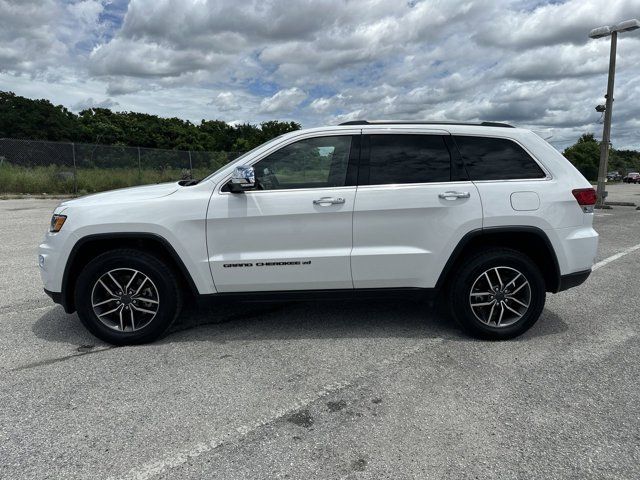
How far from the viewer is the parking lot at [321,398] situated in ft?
8.15

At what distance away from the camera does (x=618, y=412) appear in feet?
9.70

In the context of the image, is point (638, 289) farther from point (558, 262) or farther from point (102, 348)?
point (102, 348)

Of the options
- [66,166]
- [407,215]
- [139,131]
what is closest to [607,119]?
[407,215]

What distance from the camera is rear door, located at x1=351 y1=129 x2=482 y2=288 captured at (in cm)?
392

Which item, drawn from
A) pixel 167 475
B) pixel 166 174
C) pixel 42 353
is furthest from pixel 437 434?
pixel 166 174

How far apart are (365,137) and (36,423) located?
3.16 meters

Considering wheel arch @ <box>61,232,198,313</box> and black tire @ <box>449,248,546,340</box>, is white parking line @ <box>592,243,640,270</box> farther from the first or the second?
wheel arch @ <box>61,232,198,313</box>

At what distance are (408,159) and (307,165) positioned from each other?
87cm

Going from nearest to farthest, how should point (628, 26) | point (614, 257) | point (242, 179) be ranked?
1. point (242, 179)
2. point (614, 257)
3. point (628, 26)

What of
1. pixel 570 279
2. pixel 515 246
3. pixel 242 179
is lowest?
pixel 570 279

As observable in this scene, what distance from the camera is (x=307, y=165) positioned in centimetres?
411

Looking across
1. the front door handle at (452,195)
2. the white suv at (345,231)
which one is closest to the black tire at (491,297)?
the white suv at (345,231)

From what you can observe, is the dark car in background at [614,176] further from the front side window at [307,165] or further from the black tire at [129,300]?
the black tire at [129,300]

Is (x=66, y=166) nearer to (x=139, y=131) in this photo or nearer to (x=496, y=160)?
(x=496, y=160)
